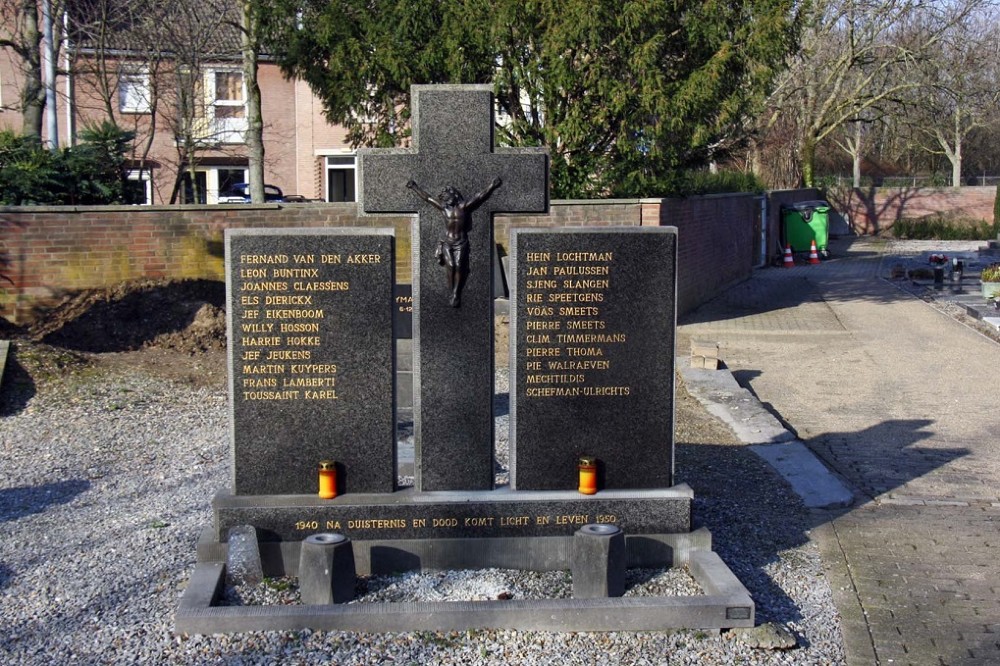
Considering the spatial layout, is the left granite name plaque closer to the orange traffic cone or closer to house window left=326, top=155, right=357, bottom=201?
house window left=326, top=155, right=357, bottom=201

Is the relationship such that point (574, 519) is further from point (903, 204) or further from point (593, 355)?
point (903, 204)

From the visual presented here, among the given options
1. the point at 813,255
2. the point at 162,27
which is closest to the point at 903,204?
the point at 813,255

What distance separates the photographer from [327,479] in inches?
250

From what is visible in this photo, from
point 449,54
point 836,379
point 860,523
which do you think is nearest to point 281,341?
point 860,523

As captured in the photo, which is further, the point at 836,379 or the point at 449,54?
the point at 449,54

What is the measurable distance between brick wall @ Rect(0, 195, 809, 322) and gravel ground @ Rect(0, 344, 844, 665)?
3.61 m

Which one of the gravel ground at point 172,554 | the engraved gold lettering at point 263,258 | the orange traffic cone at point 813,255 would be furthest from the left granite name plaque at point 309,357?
the orange traffic cone at point 813,255

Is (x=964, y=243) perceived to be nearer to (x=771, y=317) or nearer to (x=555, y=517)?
(x=771, y=317)

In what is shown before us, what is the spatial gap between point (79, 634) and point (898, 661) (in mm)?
4071

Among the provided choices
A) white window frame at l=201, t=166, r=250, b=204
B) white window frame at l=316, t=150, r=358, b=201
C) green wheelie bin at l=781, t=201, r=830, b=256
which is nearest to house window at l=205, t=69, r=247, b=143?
white window frame at l=201, t=166, r=250, b=204

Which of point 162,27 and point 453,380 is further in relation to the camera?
point 162,27

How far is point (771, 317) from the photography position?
63.8 ft

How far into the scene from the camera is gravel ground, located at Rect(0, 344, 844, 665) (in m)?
5.45

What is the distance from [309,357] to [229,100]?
26437 mm
